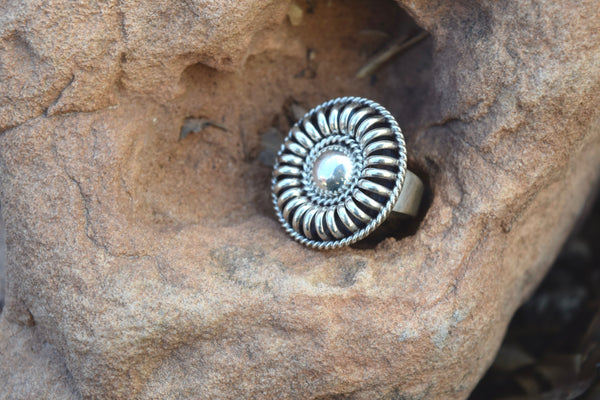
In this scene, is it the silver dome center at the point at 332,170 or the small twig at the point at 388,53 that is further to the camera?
the small twig at the point at 388,53

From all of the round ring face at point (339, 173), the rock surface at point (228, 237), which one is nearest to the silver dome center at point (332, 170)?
the round ring face at point (339, 173)

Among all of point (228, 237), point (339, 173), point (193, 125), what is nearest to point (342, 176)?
point (339, 173)

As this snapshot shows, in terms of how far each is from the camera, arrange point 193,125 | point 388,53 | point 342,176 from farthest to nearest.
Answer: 1. point 388,53
2. point 193,125
3. point 342,176

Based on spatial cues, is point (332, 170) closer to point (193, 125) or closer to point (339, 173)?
point (339, 173)

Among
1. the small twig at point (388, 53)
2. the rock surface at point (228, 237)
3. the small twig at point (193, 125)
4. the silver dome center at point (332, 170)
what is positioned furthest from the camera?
the small twig at point (388, 53)

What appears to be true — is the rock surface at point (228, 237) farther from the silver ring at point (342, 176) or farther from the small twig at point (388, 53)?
the small twig at point (388, 53)

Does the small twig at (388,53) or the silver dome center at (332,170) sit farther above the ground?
the small twig at (388,53)
